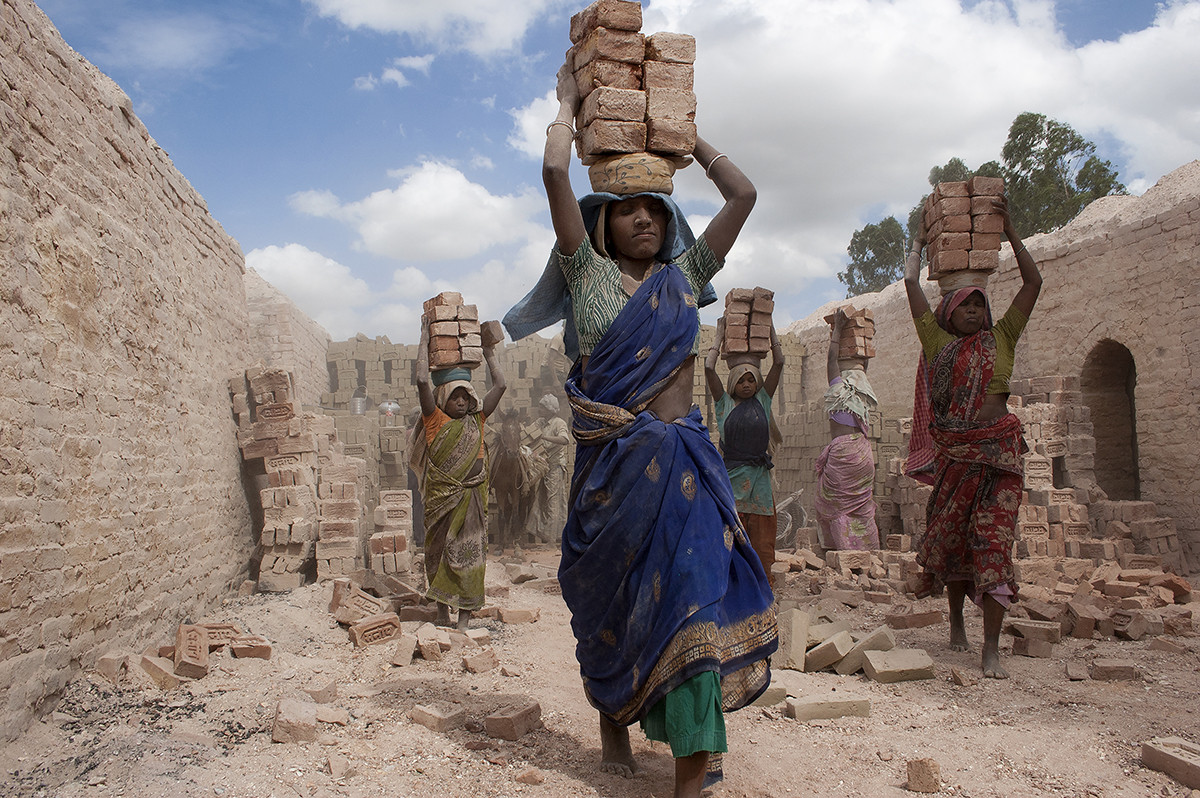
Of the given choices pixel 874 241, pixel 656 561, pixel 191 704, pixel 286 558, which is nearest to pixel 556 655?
pixel 191 704

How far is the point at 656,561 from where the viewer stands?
8.68 feet

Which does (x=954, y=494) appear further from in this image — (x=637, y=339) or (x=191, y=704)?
(x=191, y=704)

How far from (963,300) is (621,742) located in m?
3.50

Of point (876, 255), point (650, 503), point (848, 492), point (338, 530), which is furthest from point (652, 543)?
point (876, 255)

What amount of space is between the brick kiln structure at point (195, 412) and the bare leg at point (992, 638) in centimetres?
332

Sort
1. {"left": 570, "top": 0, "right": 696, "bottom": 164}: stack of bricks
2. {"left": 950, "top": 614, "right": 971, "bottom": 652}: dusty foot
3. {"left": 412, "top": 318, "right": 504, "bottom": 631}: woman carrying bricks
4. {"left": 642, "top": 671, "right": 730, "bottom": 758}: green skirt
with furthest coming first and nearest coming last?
{"left": 412, "top": 318, "right": 504, "bottom": 631}: woman carrying bricks
{"left": 950, "top": 614, "right": 971, "bottom": 652}: dusty foot
{"left": 570, "top": 0, "right": 696, "bottom": 164}: stack of bricks
{"left": 642, "top": 671, "right": 730, "bottom": 758}: green skirt

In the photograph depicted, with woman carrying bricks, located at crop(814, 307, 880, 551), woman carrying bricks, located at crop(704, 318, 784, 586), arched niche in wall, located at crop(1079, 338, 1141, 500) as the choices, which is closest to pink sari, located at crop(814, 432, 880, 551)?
woman carrying bricks, located at crop(814, 307, 880, 551)

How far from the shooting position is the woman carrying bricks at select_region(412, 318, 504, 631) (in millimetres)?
6570

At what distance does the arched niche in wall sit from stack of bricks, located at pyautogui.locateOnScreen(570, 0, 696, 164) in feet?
39.1

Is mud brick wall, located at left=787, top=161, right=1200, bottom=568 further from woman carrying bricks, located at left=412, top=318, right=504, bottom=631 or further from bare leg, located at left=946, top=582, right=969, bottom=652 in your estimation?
woman carrying bricks, located at left=412, top=318, right=504, bottom=631

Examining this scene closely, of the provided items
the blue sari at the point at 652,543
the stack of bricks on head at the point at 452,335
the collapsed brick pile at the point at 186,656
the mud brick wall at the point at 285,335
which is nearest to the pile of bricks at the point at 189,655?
the collapsed brick pile at the point at 186,656

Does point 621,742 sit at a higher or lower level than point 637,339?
lower

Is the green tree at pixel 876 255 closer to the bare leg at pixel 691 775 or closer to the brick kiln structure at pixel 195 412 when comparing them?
the brick kiln structure at pixel 195 412

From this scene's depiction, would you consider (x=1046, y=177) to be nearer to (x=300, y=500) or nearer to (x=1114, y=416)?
(x=1114, y=416)
